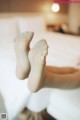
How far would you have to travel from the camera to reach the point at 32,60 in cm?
104

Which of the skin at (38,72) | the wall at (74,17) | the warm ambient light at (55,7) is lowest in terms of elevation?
the wall at (74,17)

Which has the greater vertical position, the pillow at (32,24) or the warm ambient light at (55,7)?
the warm ambient light at (55,7)

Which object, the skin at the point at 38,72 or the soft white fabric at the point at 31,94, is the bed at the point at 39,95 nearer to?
the soft white fabric at the point at 31,94

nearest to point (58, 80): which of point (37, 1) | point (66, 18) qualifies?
point (37, 1)

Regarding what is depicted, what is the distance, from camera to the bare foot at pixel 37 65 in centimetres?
97

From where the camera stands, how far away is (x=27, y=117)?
1427 mm

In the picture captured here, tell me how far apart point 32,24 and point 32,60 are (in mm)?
2250

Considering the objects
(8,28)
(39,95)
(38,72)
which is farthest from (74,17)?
(38,72)

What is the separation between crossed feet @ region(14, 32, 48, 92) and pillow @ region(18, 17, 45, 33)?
2.06m

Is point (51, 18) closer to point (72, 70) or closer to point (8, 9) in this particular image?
point (8, 9)

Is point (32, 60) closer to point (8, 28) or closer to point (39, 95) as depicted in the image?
point (39, 95)

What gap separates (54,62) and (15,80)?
37 cm

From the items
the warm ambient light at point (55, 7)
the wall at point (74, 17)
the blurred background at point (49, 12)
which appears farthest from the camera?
the wall at point (74, 17)

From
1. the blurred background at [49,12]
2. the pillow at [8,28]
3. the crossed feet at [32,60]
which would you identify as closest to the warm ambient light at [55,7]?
the blurred background at [49,12]
